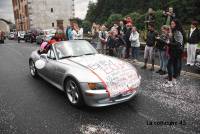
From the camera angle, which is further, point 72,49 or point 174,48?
point 174,48

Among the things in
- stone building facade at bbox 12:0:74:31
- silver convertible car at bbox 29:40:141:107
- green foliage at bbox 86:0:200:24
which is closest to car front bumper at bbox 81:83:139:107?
silver convertible car at bbox 29:40:141:107

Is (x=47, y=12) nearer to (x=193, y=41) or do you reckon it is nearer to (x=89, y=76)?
(x=193, y=41)

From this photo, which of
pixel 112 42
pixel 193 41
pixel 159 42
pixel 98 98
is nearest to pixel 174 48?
pixel 159 42

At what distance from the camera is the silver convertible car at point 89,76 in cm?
451

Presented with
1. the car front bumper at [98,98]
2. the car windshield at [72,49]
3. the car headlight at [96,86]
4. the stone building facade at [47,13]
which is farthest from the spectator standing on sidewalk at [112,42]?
the stone building facade at [47,13]

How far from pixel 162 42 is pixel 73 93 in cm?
416

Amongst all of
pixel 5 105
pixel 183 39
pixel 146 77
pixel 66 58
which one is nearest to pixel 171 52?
pixel 183 39

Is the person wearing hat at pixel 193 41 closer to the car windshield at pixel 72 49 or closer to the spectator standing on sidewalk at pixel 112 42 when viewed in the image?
the spectator standing on sidewalk at pixel 112 42

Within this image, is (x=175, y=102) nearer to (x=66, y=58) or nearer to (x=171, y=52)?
(x=171, y=52)

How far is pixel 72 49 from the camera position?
20.4 feet

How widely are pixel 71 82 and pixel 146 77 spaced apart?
324cm

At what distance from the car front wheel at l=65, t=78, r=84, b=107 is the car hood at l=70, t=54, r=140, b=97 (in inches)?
19.1

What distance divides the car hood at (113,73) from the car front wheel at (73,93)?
48cm

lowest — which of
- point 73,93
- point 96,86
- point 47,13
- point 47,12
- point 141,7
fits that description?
point 73,93
